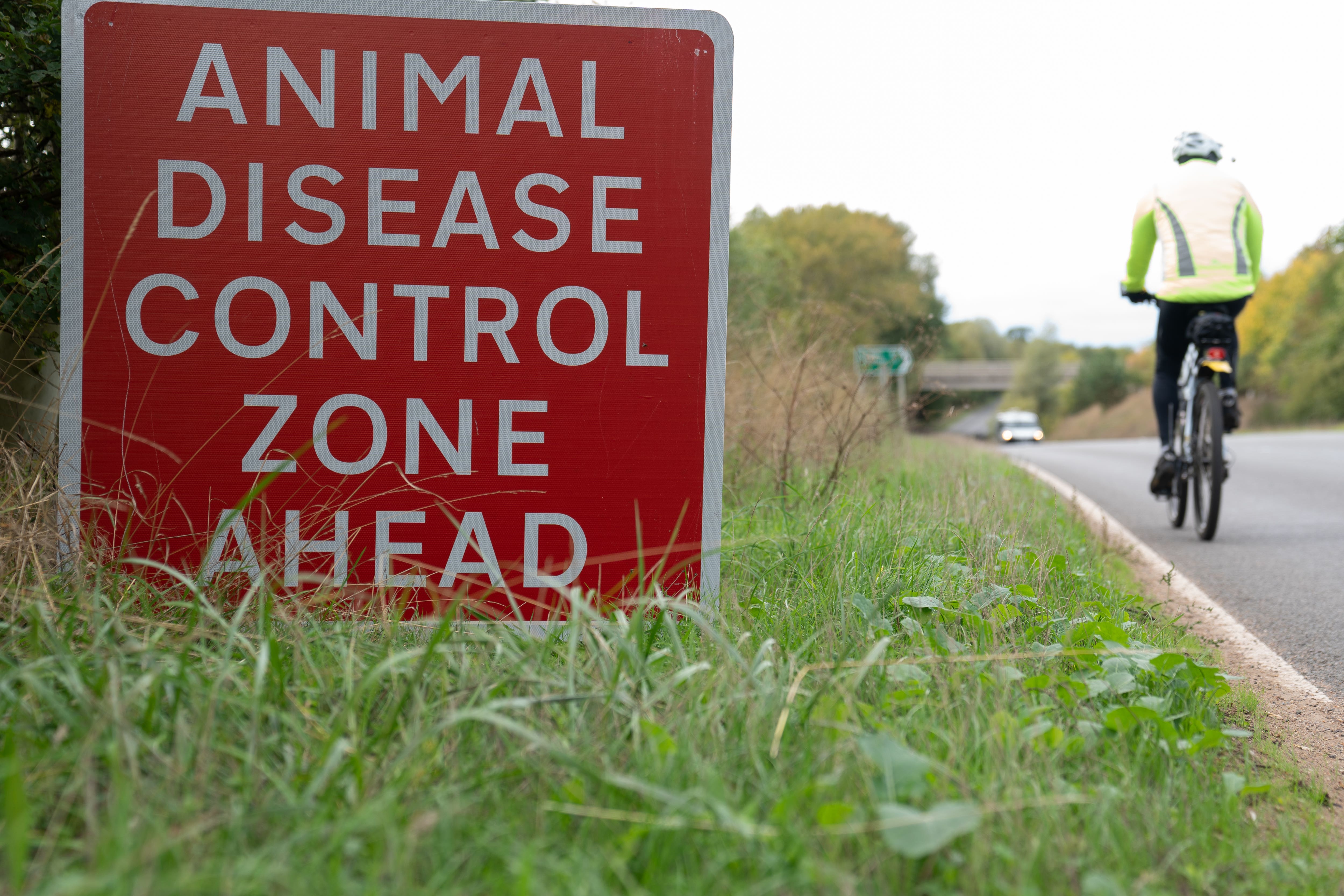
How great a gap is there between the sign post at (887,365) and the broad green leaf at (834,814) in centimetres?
393

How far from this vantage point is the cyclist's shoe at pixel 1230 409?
5273 millimetres

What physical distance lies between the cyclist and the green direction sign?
60.1 inches

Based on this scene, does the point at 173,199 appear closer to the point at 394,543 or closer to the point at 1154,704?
the point at 394,543

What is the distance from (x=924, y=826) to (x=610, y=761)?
0.53 m

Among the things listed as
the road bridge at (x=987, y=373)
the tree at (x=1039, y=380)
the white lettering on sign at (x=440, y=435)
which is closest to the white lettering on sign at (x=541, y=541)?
the white lettering on sign at (x=440, y=435)

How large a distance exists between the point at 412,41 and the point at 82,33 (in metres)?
0.89

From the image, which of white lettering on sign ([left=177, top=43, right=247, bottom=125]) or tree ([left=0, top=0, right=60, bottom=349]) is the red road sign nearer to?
white lettering on sign ([left=177, top=43, right=247, bottom=125])

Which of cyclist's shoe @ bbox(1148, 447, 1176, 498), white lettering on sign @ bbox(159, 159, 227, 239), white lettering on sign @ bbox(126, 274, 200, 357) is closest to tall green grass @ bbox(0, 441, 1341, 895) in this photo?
white lettering on sign @ bbox(126, 274, 200, 357)

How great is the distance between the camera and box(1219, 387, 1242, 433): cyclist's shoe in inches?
208

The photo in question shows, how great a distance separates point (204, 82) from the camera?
261 centimetres

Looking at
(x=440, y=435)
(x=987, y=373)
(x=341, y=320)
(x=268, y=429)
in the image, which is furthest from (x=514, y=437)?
(x=987, y=373)

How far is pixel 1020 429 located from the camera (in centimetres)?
4538

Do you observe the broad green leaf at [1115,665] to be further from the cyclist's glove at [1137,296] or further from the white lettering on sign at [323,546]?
the cyclist's glove at [1137,296]

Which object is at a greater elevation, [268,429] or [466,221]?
[466,221]
